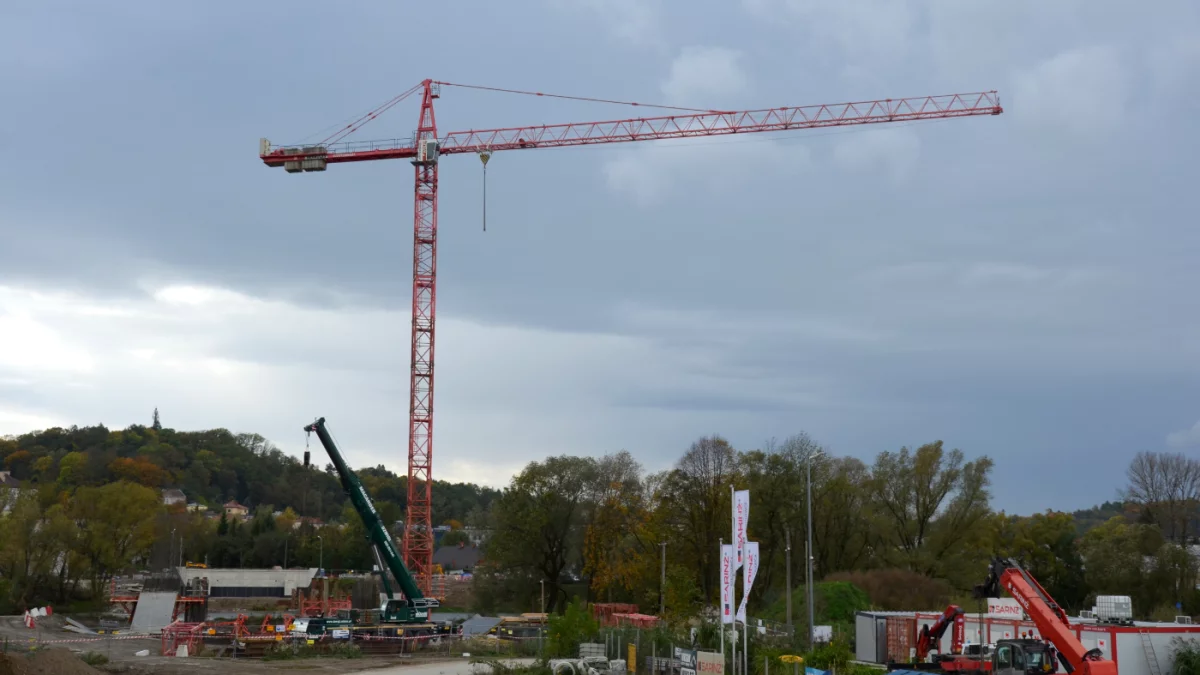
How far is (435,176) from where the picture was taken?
266 feet

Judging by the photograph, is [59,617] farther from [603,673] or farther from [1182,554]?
[1182,554]

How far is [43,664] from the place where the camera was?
33.7m

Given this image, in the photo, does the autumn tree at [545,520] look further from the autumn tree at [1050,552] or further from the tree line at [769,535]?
the autumn tree at [1050,552]

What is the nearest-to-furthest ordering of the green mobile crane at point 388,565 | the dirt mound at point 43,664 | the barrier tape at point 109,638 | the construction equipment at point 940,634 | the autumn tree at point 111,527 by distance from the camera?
the construction equipment at point 940,634 < the dirt mound at point 43,664 < the barrier tape at point 109,638 < the green mobile crane at point 388,565 < the autumn tree at point 111,527

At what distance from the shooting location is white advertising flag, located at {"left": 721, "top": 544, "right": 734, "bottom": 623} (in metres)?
32.2

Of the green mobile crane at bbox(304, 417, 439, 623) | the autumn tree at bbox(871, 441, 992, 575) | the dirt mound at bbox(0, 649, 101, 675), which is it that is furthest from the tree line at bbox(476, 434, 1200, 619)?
the dirt mound at bbox(0, 649, 101, 675)

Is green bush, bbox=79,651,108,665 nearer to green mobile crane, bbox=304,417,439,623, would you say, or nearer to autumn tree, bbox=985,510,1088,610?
green mobile crane, bbox=304,417,439,623

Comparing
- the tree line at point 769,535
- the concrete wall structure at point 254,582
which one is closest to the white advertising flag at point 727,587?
the tree line at point 769,535

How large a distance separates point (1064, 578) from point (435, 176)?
192 ft

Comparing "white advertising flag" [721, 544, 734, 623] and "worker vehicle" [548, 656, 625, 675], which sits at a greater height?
"white advertising flag" [721, 544, 734, 623]

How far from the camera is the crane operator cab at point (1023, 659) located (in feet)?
81.8

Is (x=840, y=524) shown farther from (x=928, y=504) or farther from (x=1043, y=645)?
(x=1043, y=645)

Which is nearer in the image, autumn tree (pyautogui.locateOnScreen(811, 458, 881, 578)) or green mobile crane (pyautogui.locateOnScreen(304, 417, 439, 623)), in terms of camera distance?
green mobile crane (pyautogui.locateOnScreen(304, 417, 439, 623))

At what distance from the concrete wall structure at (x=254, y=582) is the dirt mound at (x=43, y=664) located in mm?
58293
